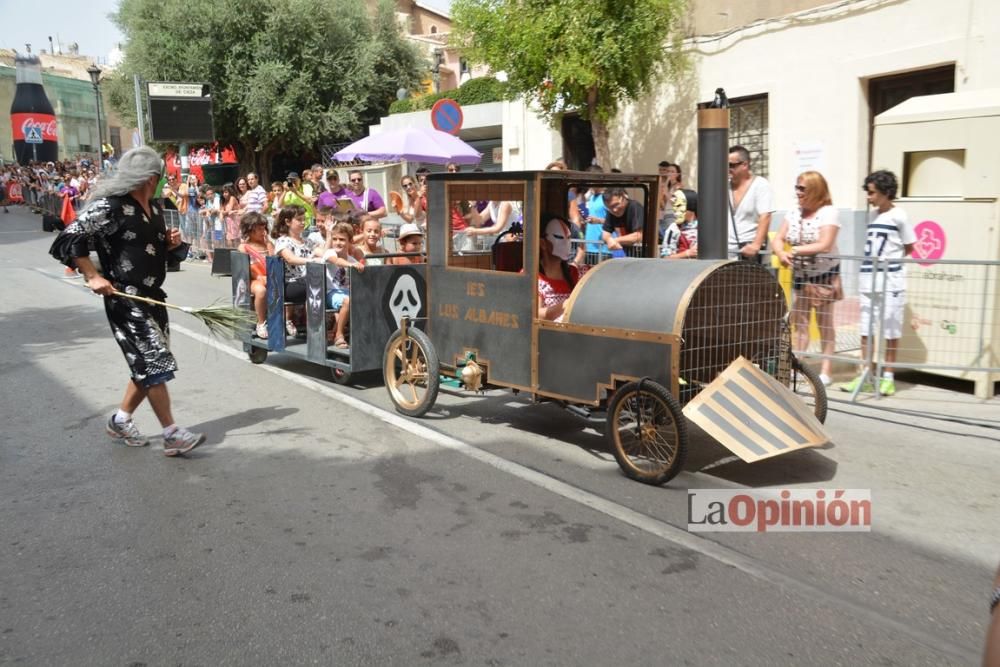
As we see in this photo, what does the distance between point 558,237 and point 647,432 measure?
1682 mm

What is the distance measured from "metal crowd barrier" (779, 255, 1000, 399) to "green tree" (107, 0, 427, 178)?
25.2 meters

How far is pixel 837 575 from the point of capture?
13.2ft

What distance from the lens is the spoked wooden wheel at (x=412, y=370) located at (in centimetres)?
659

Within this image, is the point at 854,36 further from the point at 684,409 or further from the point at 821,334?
the point at 684,409

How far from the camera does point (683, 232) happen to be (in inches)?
356

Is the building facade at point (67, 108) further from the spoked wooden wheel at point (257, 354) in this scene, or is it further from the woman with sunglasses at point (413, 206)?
the spoked wooden wheel at point (257, 354)

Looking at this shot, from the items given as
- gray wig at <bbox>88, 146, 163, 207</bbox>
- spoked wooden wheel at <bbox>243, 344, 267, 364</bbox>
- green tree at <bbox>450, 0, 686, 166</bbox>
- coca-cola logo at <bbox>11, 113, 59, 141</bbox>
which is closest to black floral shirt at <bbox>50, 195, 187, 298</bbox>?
gray wig at <bbox>88, 146, 163, 207</bbox>

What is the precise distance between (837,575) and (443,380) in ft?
11.4

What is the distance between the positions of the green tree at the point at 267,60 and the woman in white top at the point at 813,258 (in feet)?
81.9

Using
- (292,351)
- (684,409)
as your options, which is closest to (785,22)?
(292,351)

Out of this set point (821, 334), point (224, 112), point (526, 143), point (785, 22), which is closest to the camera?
point (821, 334)

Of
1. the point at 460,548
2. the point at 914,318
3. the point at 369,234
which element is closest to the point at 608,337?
the point at 460,548

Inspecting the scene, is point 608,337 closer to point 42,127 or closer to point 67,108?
point 42,127

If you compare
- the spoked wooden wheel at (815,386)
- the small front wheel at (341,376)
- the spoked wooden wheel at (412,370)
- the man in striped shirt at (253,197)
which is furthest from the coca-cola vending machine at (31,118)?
the spoked wooden wheel at (815,386)
